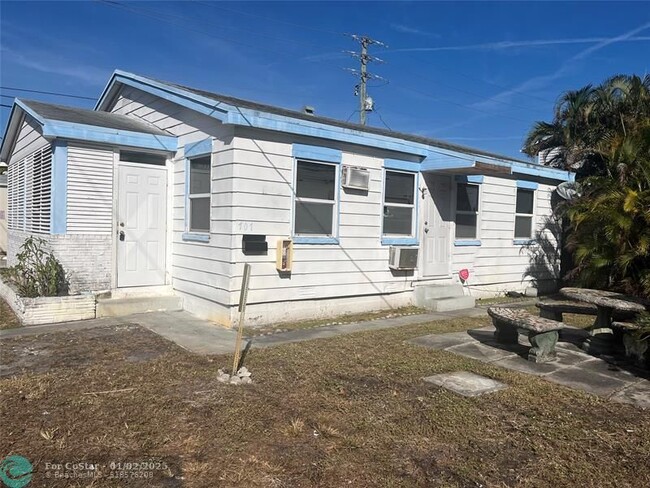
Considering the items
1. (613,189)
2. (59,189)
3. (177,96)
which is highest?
(177,96)

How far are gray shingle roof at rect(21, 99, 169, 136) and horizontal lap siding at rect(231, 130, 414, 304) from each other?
89.9 inches

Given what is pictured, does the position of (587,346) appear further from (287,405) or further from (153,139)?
(153,139)

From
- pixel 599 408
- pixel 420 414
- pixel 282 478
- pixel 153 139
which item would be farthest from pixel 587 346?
pixel 153 139

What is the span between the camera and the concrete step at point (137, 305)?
770 cm

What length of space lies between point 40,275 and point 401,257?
224 inches

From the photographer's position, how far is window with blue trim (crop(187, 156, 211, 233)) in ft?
26.1

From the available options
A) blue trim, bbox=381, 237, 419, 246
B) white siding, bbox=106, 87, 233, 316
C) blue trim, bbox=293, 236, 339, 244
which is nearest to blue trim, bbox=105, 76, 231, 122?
white siding, bbox=106, 87, 233, 316

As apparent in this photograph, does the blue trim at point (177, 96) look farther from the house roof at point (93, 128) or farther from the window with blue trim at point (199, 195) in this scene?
the window with blue trim at point (199, 195)

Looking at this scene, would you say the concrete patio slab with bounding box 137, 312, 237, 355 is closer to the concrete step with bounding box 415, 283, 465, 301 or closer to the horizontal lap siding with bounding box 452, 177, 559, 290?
the concrete step with bounding box 415, 283, 465, 301

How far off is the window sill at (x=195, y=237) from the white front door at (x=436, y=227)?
4159mm

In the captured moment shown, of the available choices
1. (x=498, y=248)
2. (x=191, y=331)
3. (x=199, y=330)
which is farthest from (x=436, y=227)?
(x=191, y=331)

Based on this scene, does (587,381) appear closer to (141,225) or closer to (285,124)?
(285,124)

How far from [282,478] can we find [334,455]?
44 cm

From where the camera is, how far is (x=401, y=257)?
9.11 metres
